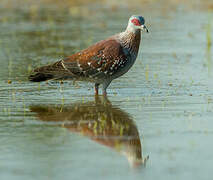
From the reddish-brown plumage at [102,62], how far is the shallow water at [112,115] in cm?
29

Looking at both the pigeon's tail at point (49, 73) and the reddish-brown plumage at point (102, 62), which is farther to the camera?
the pigeon's tail at point (49, 73)

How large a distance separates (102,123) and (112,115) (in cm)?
63

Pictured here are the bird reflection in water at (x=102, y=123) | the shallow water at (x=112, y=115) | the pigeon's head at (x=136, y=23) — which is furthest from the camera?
the pigeon's head at (x=136, y=23)

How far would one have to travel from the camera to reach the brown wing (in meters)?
8.71

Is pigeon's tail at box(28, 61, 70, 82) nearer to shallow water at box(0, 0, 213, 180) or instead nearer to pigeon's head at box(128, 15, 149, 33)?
shallow water at box(0, 0, 213, 180)

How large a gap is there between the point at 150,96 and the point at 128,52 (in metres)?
0.79

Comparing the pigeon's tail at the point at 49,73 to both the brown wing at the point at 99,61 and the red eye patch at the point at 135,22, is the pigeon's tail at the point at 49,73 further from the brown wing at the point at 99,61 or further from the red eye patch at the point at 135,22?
the red eye patch at the point at 135,22

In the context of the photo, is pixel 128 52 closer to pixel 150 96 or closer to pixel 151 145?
pixel 150 96

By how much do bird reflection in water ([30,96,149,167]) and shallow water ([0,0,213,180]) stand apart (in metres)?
0.01

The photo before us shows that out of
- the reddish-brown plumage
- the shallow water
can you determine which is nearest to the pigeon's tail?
the reddish-brown plumage

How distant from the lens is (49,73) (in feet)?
29.1

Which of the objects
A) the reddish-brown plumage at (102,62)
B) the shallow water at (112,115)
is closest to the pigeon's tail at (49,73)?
the reddish-brown plumage at (102,62)

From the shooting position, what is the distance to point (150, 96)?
28.1ft

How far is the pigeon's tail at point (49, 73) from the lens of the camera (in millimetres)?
8875
